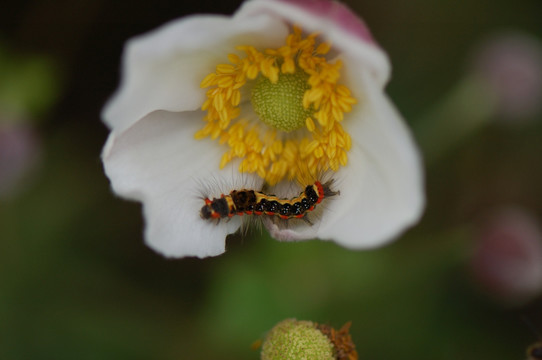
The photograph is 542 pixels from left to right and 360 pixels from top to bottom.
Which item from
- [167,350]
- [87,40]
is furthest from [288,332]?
[87,40]

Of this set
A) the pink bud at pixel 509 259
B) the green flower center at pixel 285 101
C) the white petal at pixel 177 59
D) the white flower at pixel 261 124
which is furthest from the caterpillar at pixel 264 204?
the pink bud at pixel 509 259

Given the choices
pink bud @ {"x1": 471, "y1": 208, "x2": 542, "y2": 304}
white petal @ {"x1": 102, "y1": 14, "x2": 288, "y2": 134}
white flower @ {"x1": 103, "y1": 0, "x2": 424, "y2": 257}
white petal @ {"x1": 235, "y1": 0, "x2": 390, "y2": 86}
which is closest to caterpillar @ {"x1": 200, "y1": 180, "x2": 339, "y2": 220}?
white flower @ {"x1": 103, "y1": 0, "x2": 424, "y2": 257}

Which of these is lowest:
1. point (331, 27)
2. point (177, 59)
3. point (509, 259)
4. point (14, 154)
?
point (509, 259)

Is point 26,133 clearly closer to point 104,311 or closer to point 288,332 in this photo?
point 104,311

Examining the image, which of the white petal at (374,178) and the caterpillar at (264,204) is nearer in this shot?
the white petal at (374,178)

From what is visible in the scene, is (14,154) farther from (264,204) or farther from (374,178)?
(374,178)

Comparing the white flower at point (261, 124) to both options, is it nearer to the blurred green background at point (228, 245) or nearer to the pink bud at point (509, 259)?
the blurred green background at point (228, 245)

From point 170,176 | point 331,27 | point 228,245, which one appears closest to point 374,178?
point 331,27
